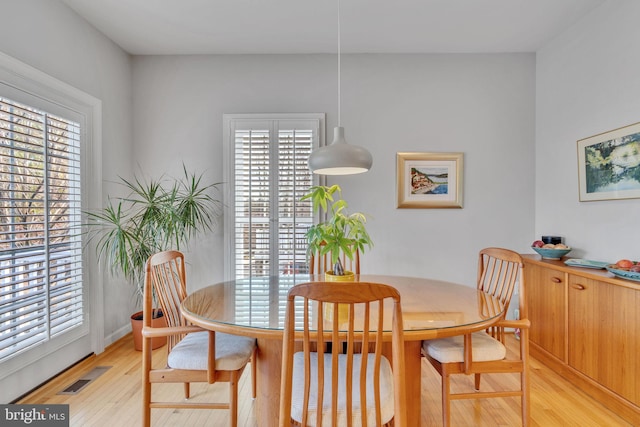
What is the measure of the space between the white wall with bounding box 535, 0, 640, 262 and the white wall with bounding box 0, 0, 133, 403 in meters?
4.12

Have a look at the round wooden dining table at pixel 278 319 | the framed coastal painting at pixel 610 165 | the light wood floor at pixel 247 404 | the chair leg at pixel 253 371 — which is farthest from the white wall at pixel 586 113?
the chair leg at pixel 253 371

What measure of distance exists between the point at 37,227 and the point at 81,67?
4.50 feet

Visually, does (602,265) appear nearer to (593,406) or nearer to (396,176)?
(593,406)

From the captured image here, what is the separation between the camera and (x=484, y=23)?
2736 millimetres

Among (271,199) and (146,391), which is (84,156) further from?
(146,391)

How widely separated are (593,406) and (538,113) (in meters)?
2.55

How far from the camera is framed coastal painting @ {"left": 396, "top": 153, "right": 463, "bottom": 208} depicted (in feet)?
10.7

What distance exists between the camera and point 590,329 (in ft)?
7.04

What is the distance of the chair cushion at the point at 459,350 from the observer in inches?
64.3

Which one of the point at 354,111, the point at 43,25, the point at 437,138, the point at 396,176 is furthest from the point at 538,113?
the point at 43,25

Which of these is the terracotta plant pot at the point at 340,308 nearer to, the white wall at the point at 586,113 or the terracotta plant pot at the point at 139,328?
the terracotta plant pot at the point at 139,328

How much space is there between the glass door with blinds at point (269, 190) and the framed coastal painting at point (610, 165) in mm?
2276

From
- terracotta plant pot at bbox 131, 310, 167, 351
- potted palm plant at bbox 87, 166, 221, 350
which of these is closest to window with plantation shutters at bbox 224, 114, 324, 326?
potted palm plant at bbox 87, 166, 221, 350

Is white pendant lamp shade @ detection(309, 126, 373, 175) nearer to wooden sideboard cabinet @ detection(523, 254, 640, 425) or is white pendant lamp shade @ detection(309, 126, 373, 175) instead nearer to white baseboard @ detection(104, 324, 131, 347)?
wooden sideboard cabinet @ detection(523, 254, 640, 425)
